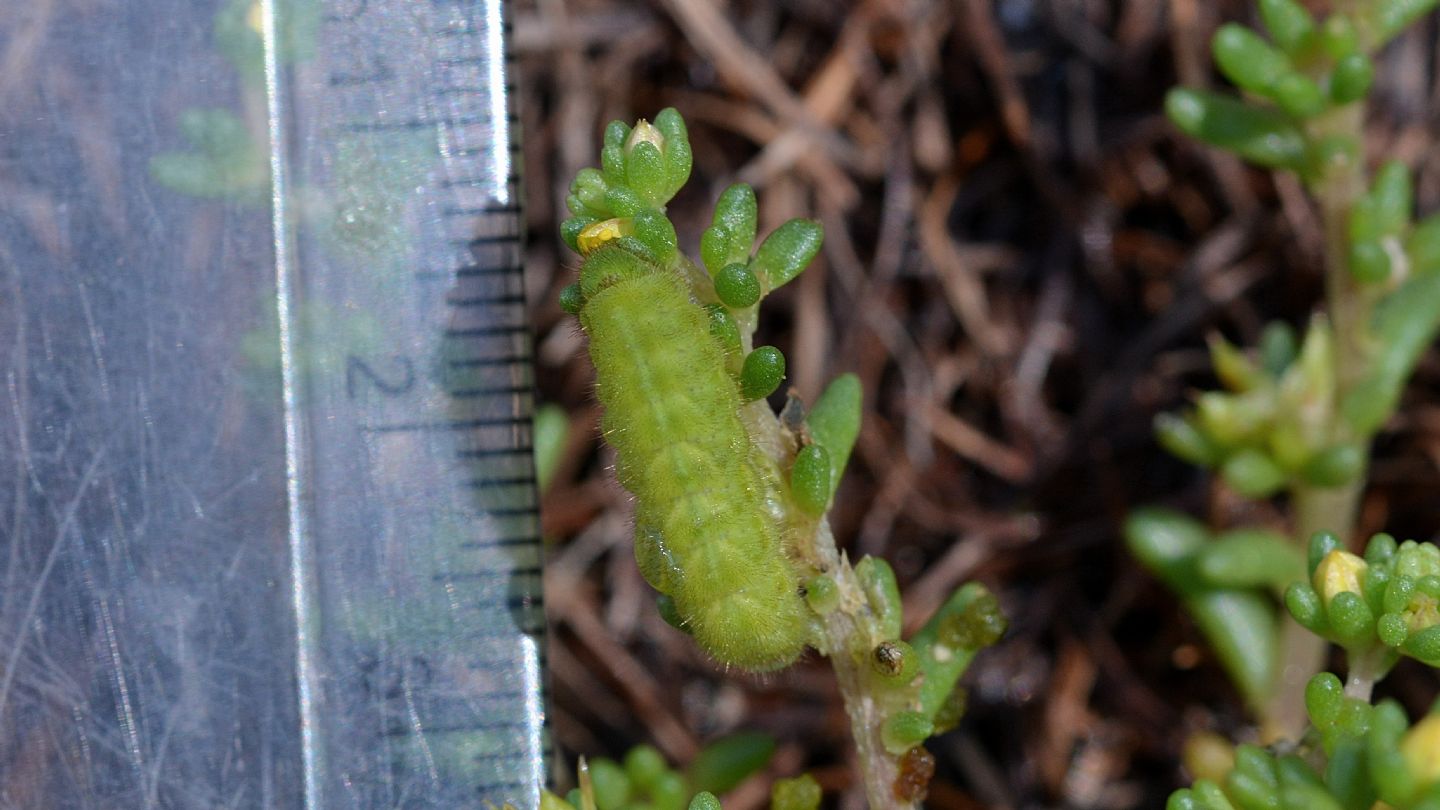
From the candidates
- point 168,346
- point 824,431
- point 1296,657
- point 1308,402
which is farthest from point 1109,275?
point 168,346

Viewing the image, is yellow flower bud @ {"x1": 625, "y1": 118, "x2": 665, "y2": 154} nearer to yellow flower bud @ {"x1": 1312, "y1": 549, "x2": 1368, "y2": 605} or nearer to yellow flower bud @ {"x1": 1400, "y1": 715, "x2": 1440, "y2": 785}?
yellow flower bud @ {"x1": 1312, "y1": 549, "x2": 1368, "y2": 605}

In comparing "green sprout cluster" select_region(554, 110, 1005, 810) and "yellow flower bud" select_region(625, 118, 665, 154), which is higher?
"yellow flower bud" select_region(625, 118, 665, 154)

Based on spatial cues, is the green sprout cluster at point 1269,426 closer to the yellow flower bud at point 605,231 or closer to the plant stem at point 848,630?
the plant stem at point 848,630

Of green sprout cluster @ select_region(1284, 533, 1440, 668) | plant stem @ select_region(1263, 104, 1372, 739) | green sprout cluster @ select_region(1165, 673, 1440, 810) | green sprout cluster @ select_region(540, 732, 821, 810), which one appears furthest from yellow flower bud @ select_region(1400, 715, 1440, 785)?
plant stem @ select_region(1263, 104, 1372, 739)

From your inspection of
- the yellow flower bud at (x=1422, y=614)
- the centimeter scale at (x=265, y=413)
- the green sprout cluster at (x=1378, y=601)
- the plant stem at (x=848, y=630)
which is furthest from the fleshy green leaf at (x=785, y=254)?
the yellow flower bud at (x=1422, y=614)

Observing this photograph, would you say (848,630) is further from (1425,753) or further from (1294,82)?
(1294,82)

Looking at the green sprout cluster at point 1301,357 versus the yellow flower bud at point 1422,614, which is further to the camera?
the green sprout cluster at point 1301,357
